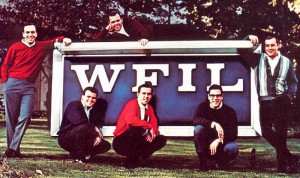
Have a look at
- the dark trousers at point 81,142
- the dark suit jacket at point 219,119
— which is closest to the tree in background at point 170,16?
the dark suit jacket at point 219,119

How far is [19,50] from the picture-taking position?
3.04m

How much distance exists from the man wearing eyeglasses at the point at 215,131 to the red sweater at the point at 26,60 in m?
1.05

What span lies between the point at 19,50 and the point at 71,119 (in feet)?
1.93

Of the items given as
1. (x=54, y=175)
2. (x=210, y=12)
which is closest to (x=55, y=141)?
(x=54, y=175)

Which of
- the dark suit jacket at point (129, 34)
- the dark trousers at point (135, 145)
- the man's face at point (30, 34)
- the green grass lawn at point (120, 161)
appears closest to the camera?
the green grass lawn at point (120, 161)

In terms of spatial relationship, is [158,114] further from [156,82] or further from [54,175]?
[54,175]

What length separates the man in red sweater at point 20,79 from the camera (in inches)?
119

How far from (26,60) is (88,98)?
507 millimetres

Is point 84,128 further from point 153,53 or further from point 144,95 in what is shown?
point 153,53

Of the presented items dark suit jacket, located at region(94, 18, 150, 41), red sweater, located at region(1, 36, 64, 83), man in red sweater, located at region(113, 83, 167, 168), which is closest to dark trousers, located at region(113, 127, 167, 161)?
man in red sweater, located at region(113, 83, 167, 168)

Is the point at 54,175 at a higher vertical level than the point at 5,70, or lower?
lower

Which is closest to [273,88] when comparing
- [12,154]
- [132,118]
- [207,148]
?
[207,148]

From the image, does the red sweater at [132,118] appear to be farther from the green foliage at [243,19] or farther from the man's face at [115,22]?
the green foliage at [243,19]

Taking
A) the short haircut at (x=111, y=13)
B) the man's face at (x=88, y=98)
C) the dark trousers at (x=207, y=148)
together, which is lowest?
the dark trousers at (x=207, y=148)
